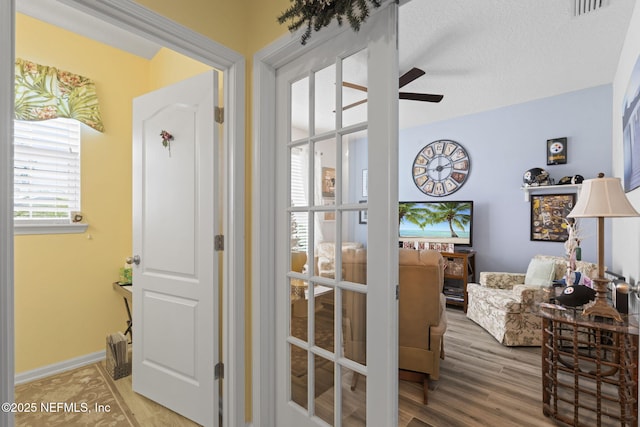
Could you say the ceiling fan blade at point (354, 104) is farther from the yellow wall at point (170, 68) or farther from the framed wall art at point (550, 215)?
the framed wall art at point (550, 215)

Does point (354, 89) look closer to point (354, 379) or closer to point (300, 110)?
point (300, 110)

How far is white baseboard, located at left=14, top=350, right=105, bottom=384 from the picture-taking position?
7.33 ft

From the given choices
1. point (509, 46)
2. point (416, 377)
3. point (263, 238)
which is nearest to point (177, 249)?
point (263, 238)

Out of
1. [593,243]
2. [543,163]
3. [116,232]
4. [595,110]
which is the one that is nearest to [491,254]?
[593,243]

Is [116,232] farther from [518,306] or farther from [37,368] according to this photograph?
[518,306]

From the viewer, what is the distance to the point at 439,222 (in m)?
4.60

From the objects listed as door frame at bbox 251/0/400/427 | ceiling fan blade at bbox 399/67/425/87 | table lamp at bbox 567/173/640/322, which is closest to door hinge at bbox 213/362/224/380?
door frame at bbox 251/0/400/427

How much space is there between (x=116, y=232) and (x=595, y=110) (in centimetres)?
539

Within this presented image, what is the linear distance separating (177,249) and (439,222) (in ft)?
12.7

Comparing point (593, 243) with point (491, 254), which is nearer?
point (593, 243)

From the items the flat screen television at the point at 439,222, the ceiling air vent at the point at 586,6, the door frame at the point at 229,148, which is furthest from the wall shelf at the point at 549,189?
the door frame at the point at 229,148

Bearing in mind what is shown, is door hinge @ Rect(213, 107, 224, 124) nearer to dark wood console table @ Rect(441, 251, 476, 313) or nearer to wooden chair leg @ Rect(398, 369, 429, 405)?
wooden chair leg @ Rect(398, 369, 429, 405)

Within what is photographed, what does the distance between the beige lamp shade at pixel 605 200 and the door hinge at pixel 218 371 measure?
7.74 feet

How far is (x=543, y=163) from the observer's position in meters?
3.88
